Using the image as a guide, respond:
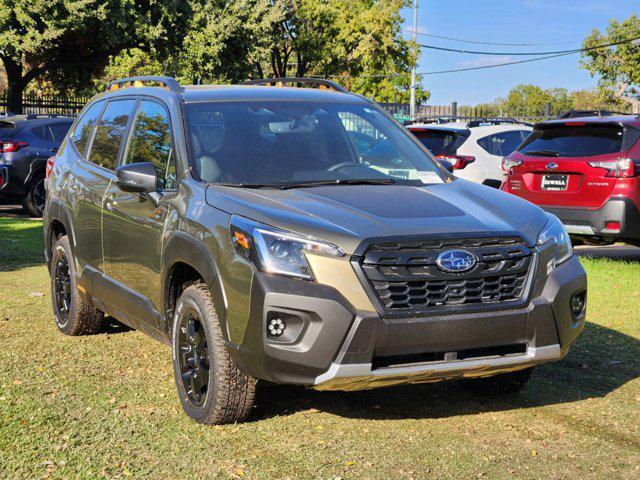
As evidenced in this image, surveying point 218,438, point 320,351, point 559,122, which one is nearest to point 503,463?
point 320,351

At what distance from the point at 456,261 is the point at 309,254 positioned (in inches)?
27.4

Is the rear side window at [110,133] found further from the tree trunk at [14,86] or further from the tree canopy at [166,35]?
the tree trunk at [14,86]

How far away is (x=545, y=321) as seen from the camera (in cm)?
470

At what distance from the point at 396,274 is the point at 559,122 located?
7193 millimetres

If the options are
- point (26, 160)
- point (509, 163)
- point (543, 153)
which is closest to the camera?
point (543, 153)

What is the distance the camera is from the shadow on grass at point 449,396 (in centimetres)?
531

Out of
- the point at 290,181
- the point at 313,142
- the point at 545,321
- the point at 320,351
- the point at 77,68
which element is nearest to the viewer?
the point at 320,351

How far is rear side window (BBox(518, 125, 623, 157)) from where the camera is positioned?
34.4 feet

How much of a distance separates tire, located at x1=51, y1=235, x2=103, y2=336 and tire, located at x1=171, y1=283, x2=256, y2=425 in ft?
6.26

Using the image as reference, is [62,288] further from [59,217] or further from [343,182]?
[343,182]

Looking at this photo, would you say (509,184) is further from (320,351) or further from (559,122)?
(320,351)

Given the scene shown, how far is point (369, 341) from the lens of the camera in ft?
14.2

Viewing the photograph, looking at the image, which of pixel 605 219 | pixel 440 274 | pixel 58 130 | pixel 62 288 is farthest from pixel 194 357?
pixel 58 130

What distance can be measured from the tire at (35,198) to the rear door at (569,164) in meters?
8.98
